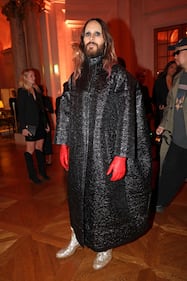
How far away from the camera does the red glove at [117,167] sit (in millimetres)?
1454

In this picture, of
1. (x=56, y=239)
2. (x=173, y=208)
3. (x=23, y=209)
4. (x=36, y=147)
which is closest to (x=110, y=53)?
(x=56, y=239)

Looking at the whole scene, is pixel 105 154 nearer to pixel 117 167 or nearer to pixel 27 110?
pixel 117 167

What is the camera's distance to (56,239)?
2.13 m

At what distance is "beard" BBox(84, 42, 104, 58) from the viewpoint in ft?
4.88

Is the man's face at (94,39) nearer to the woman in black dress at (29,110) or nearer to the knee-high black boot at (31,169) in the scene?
the woman in black dress at (29,110)

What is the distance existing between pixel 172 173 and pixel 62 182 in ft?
5.19

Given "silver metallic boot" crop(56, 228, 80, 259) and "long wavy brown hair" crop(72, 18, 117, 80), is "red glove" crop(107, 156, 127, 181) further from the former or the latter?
"silver metallic boot" crop(56, 228, 80, 259)

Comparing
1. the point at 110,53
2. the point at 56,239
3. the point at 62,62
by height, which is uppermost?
the point at 62,62

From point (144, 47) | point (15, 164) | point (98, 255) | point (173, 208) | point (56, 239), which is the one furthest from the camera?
point (144, 47)

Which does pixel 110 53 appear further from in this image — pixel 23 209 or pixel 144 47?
pixel 144 47

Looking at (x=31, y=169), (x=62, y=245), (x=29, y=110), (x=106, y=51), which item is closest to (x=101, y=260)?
(x=62, y=245)

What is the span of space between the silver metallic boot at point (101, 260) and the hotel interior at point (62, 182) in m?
0.03

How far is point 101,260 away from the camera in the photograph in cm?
177

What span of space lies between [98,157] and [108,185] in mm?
188
